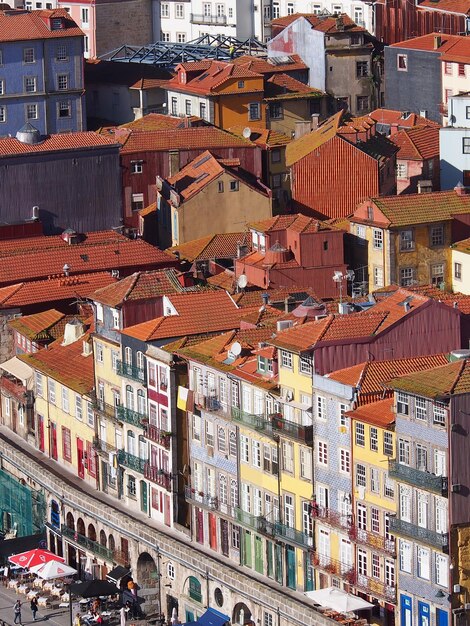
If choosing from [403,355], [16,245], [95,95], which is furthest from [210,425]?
[95,95]

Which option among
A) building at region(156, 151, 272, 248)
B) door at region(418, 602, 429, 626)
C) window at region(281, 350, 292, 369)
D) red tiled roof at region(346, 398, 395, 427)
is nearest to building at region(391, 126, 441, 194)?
building at region(156, 151, 272, 248)

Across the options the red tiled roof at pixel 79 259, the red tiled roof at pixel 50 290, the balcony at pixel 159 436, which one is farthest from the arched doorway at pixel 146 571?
the red tiled roof at pixel 79 259

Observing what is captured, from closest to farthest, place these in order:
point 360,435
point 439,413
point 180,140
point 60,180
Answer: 1. point 439,413
2. point 360,435
3. point 60,180
4. point 180,140

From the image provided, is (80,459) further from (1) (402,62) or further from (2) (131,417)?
(1) (402,62)

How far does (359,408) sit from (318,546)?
6725mm

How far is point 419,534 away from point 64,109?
279 feet

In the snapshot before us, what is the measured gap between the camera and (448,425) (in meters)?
96.0

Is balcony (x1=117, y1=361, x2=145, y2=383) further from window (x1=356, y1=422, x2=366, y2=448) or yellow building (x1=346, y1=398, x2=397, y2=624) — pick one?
window (x1=356, y1=422, x2=366, y2=448)

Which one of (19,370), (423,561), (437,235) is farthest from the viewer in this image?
(437,235)

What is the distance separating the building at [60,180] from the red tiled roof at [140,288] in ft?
91.3

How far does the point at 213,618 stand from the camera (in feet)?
358

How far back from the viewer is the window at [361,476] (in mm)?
102188

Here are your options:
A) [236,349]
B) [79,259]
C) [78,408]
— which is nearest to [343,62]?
[79,259]

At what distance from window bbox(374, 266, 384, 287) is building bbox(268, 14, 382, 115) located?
4389cm
